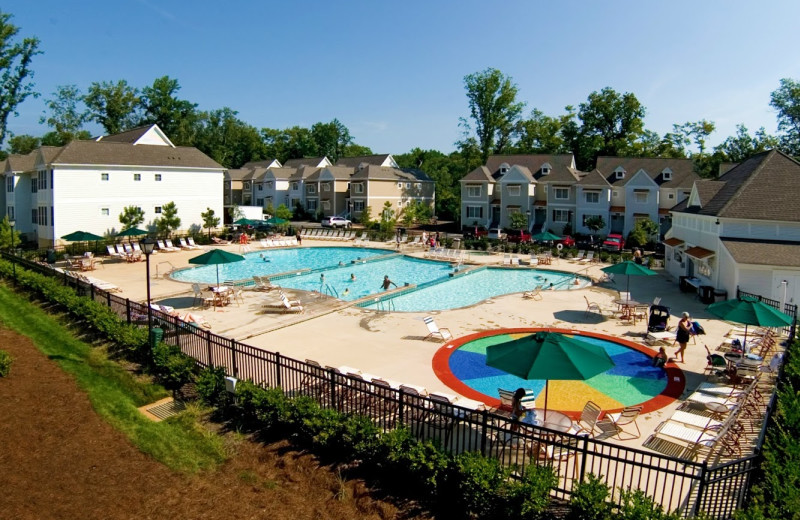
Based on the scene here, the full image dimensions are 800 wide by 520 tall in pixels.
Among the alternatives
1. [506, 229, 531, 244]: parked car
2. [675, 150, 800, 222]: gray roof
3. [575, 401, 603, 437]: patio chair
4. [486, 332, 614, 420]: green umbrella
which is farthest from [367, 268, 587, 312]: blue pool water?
[575, 401, 603, 437]: patio chair

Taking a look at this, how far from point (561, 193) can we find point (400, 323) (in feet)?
130

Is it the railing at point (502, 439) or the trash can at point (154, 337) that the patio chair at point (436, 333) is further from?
the trash can at point (154, 337)

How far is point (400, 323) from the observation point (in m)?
21.6

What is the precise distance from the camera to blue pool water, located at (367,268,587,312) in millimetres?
26837

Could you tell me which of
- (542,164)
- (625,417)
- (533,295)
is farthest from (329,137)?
(625,417)

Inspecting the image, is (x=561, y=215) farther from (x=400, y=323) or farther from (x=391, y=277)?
(x=400, y=323)

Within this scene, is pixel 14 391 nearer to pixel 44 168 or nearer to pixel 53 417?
pixel 53 417

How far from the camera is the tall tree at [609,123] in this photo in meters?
71.9

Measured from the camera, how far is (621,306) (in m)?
25.0

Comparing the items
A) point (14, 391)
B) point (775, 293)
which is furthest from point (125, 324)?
point (775, 293)

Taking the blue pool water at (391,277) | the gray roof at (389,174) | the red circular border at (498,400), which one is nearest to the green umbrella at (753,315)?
the red circular border at (498,400)

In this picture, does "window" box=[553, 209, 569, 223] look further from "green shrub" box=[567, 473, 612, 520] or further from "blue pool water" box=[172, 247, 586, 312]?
"green shrub" box=[567, 473, 612, 520]

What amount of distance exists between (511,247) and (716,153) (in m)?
35.7

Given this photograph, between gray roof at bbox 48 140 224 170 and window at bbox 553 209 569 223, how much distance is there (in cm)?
3492
